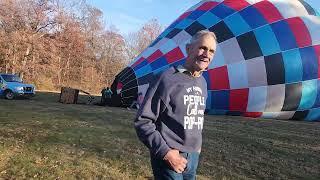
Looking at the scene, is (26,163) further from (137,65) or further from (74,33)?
(74,33)

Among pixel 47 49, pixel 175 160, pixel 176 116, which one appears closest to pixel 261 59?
pixel 176 116

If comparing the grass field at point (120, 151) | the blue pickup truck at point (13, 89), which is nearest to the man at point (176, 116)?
the grass field at point (120, 151)

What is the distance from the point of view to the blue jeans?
267 centimetres

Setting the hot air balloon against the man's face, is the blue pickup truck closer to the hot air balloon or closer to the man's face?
the hot air balloon

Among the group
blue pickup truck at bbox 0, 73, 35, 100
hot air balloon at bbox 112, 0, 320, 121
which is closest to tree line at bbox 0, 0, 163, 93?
blue pickup truck at bbox 0, 73, 35, 100

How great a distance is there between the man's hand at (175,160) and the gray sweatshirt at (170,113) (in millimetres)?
32

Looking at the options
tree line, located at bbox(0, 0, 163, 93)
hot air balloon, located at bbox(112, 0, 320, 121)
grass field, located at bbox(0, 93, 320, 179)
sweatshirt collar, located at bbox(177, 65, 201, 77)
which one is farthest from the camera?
tree line, located at bbox(0, 0, 163, 93)

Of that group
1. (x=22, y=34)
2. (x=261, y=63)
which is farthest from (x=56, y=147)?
(x=22, y=34)

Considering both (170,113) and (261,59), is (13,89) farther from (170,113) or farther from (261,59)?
(170,113)

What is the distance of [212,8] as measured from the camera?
1300cm

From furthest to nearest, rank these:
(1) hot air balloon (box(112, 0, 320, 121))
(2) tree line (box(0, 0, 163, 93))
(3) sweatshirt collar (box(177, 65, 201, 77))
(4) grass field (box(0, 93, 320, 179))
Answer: (2) tree line (box(0, 0, 163, 93)) < (1) hot air balloon (box(112, 0, 320, 121)) < (4) grass field (box(0, 93, 320, 179)) < (3) sweatshirt collar (box(177, 65, 201, 77))

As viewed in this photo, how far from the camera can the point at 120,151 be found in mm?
7168

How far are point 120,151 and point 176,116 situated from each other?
4601 millimetres

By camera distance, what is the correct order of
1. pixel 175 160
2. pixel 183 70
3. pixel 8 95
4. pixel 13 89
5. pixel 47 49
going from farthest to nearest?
pixel 47 49 → pixel 13 89 → pixel 8 95 → pixel 183 70 → pixel 175 160
